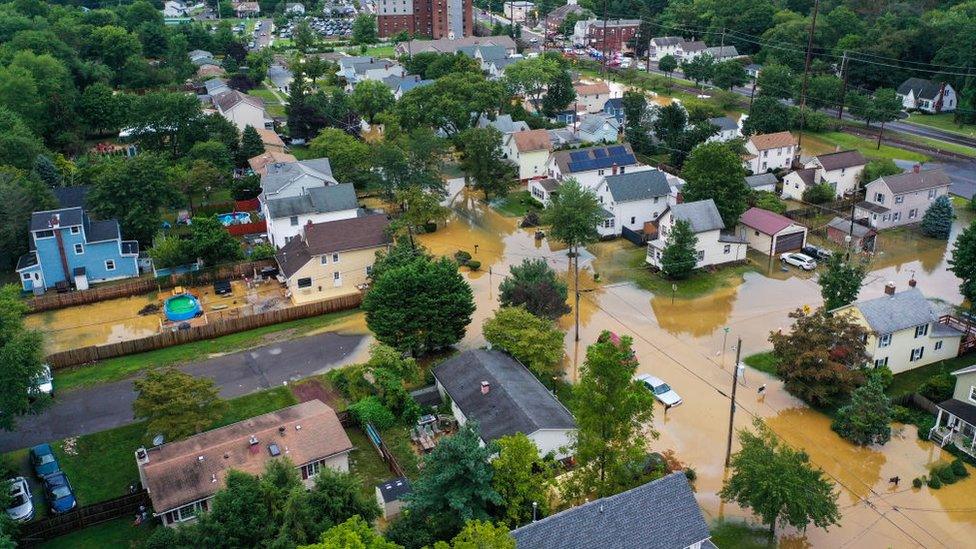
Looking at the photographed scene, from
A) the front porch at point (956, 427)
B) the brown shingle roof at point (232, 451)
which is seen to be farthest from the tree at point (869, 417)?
the brown shingle roof at point (232, 451)

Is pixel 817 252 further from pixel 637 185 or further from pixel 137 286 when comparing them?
pixel 137 286

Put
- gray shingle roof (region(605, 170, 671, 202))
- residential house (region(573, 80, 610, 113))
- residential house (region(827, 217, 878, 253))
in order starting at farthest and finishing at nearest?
residential house (region(573, 80, 610, 113)) < gray shingle roof (region(605, 170, 671, 202)) < residential house (region(827, 217, 878, 253))

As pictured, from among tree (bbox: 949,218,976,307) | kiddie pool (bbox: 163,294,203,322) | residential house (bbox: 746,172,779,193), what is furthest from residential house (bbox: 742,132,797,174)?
kiddie pool (bbox: 163,294,203,322)

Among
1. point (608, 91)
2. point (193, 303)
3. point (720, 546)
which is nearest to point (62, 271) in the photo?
point (193, 303)

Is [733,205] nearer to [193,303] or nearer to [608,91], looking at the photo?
[193,303]

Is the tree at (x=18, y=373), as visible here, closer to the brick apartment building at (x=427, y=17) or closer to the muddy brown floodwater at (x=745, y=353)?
the muddy brown floodwater at (x=745, y=353)

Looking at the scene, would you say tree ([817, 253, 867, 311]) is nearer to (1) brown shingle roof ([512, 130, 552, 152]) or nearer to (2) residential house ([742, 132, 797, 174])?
(2) residential house ([742, 132, 797, 174])
